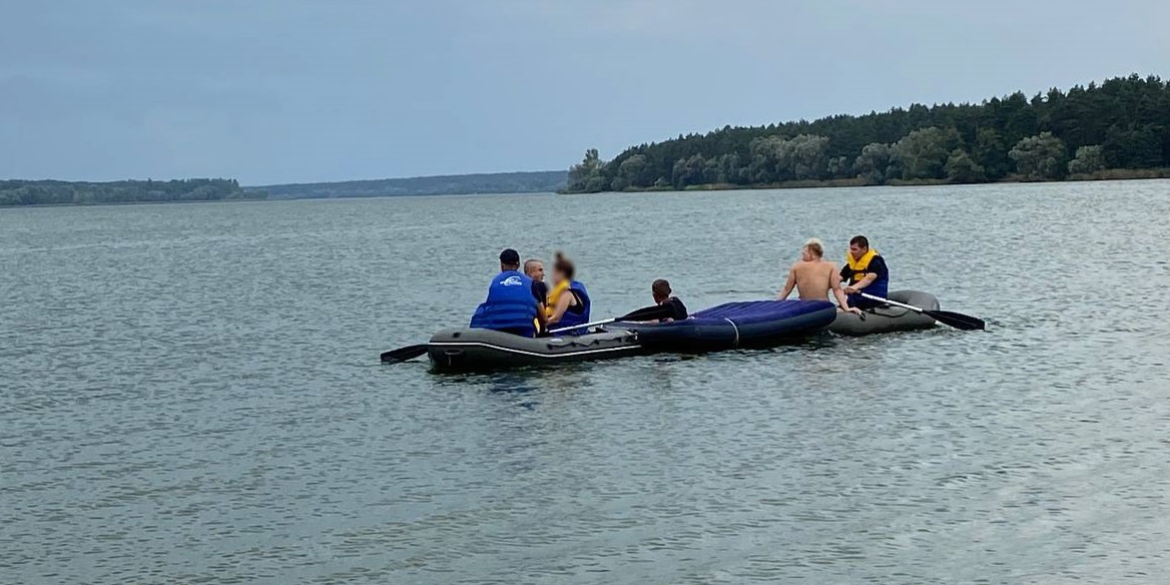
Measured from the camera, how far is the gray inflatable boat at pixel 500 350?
21594 mm

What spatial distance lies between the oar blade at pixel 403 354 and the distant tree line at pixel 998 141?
11823 cm

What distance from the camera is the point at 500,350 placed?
21578 millimetres

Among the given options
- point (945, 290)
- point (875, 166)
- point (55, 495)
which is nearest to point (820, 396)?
point (55, 495)

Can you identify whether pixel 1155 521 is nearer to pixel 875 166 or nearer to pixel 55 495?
pixel 55 495

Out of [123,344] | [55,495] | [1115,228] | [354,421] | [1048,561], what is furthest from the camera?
[1115,228]

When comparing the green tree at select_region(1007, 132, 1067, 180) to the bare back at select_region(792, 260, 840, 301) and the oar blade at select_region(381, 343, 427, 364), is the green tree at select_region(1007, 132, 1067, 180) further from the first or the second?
the oar blade at select_region(381, 343, 427, 364)

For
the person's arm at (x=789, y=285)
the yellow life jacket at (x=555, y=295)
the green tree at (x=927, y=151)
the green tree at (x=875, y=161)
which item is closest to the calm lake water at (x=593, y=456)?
the person's arm at (x=789, y=285)

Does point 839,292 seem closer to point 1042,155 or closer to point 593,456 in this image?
point 593,456

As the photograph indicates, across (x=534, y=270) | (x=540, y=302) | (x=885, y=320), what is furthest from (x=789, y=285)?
(x=534, y=270)

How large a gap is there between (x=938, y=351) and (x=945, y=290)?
14018mm

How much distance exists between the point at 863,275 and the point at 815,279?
1390 millimetres

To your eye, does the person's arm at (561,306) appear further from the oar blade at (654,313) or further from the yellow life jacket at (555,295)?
the oar blade at (654,313)

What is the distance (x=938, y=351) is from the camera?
23359mm

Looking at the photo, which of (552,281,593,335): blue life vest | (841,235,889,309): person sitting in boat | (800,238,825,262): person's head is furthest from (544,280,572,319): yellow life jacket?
(841,235,889,309): person sitting in boat
